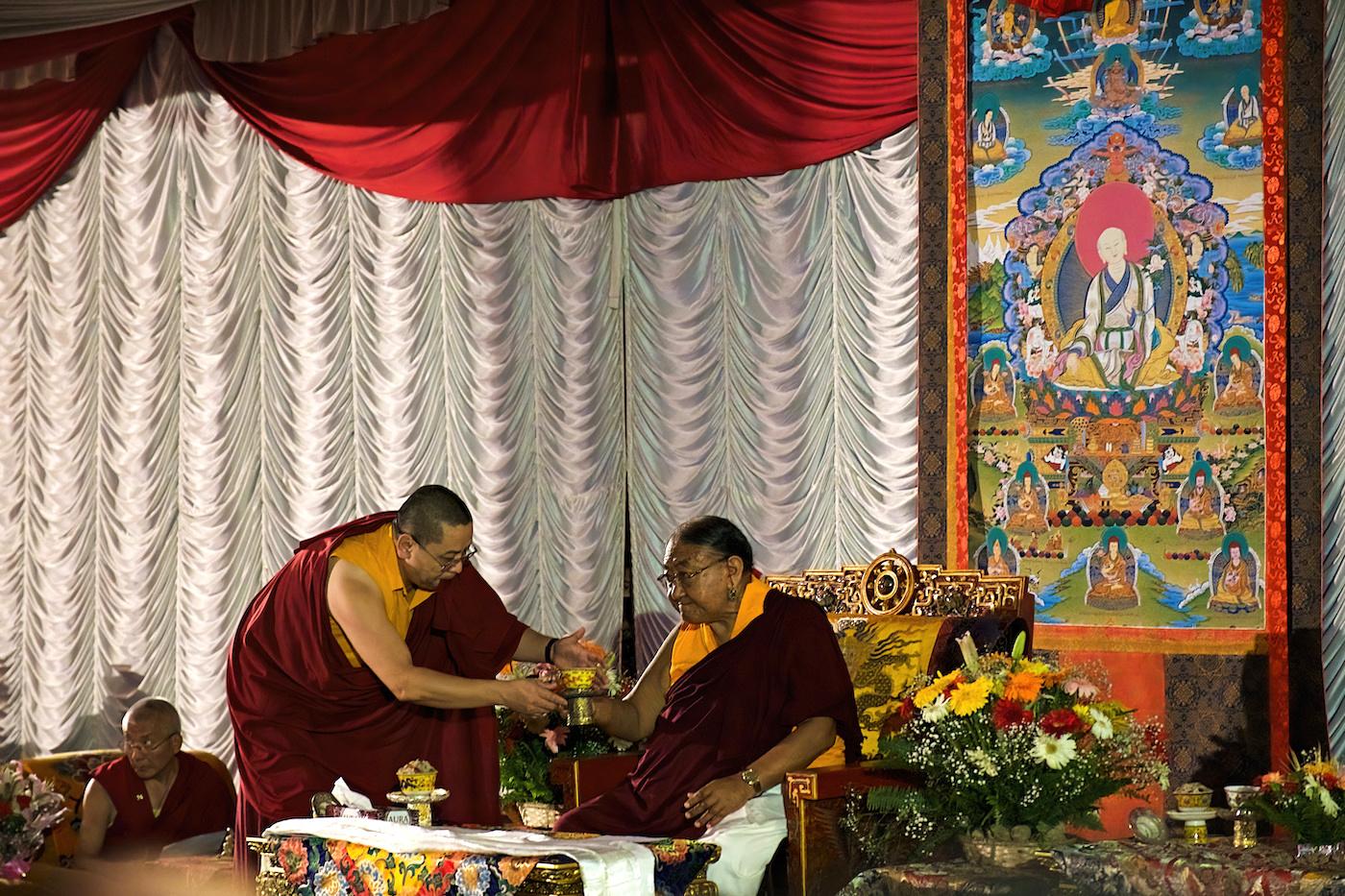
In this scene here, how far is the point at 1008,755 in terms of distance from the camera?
357 centimetres

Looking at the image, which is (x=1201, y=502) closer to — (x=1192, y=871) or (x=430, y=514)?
(x=1192, y=871)

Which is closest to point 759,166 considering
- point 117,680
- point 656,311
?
point 656,311

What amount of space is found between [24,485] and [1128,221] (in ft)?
17.5

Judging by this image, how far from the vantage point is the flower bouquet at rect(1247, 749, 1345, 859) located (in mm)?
3443

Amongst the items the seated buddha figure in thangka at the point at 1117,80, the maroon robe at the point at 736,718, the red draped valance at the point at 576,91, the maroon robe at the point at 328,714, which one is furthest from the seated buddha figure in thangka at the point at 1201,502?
the maroon robe at the point at 328,714

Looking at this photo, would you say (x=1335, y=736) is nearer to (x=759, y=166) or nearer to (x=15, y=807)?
(x=759, y=166)

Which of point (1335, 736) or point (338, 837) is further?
point (1335, 736)

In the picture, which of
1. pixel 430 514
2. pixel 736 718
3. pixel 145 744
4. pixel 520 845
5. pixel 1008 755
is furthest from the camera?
pixel 145 744

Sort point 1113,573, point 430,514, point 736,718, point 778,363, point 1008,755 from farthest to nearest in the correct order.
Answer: point 778,363 → point 1113,573 → point 430,514 → point 736,718 → point 1008,755

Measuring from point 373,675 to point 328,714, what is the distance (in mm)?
144

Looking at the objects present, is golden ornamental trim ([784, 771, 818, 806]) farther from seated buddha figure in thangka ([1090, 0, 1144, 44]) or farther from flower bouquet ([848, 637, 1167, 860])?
seated buddha figure in thangka ([1090, 0, 1144, 44])

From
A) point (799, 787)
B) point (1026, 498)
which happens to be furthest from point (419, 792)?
point (1026, 498)

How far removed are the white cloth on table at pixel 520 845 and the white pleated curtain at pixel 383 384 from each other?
2643 millimetres

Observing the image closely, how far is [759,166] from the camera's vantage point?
19.9 feet
